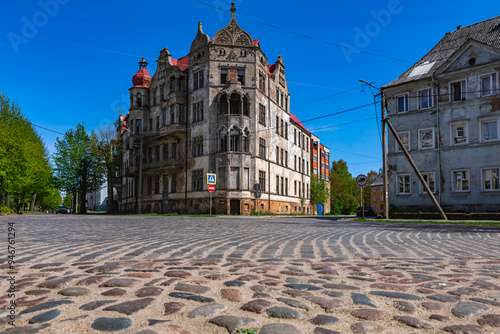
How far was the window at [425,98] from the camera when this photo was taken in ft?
101

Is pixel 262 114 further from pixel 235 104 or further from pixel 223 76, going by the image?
pixel 223 76

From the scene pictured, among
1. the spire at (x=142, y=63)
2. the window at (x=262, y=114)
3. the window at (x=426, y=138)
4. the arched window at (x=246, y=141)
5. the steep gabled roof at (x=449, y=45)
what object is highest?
the spire at (x=142, y=63)

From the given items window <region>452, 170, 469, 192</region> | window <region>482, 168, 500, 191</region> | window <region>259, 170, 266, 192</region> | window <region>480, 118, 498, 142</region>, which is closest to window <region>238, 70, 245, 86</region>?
window <region>259, 170, 266, 192</region>

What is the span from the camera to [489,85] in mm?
27812

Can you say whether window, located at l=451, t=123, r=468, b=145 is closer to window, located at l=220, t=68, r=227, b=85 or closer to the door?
the door

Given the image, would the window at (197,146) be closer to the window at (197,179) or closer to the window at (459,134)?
the window at (197,179)

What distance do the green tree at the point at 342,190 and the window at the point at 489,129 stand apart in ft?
163

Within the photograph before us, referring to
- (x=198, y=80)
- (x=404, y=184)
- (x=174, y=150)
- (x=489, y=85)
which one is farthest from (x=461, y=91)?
(x=174, y=150)

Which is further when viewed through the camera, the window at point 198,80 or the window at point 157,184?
the window at point 157,184

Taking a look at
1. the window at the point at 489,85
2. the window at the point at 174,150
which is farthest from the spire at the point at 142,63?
the window at the point at 489,85

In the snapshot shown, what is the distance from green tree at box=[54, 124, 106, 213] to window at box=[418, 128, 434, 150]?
4208 cm

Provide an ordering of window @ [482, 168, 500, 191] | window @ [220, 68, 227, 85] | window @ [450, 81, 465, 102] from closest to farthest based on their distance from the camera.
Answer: window @ [482, 168, 500, 191], window @ [450, 81, 465, 102], window @ [220, 68, 227, 85]

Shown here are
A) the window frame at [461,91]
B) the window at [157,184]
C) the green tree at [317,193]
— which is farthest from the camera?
the green tree at [317,193]

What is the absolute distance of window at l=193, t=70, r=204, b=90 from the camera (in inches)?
1642
